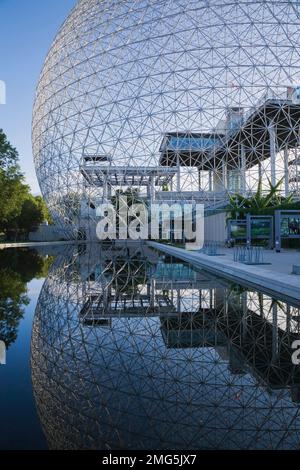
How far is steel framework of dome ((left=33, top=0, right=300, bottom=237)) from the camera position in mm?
28297

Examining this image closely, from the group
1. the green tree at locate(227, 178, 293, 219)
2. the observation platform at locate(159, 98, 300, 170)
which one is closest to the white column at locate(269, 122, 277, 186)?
the observation platform at locate(159, 98, 300, 170)

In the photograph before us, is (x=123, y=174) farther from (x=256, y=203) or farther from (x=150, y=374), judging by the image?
(x=150, y=374)

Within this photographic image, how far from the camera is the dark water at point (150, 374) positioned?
338 cm

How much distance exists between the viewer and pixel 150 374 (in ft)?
15.5

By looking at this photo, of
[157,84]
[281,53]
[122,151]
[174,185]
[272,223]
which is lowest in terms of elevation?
[272,223]

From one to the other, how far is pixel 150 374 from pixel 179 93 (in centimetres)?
2742

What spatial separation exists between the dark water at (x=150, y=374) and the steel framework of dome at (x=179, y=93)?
76.6ft

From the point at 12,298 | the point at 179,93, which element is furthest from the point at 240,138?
the point at 12,298

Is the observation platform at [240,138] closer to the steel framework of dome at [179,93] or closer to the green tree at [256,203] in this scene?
the steel framework of dome at [179,93]

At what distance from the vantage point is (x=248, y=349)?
5.43m

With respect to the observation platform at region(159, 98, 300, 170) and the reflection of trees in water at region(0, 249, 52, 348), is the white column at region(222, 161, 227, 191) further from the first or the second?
the reflection of trees in water at region(0, 249, 52, 348)

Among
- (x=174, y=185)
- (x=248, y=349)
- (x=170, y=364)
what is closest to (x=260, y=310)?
(x=248, y=349)

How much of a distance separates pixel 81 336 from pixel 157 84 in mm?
26729

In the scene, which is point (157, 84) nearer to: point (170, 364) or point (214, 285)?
point (214, 285)
